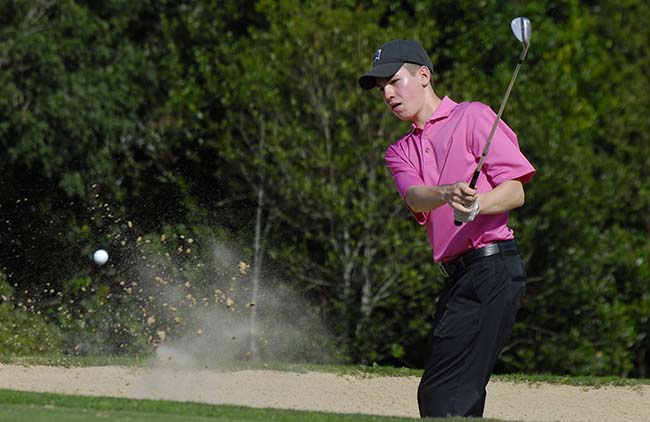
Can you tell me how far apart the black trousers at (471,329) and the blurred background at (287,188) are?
7290 mm

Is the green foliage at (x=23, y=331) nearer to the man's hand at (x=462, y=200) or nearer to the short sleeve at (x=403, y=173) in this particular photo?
the short sleeve at (x=403, y=173)

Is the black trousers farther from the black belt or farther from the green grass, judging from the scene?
the green grass

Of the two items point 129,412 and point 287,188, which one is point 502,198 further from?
point 287,188

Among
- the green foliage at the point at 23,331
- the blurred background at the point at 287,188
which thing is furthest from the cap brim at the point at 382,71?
the blurred background at the point at 287,188

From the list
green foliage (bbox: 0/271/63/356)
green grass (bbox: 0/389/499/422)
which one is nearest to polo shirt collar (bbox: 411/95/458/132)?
green grass (bbox: 0/389/499/422)

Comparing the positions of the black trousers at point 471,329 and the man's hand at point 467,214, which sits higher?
the man's hand at point 467,214

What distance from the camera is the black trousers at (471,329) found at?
484 cm

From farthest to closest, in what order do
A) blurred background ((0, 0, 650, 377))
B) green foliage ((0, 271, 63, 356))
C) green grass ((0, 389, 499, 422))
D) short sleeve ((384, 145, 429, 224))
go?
blurred background ((0, 0, 650, 377)) → green foliage ((0, 271, 63, 356)) → short sleeve ((384, 145, 429, 224)) → green grass ((0, 389, 499, 422))

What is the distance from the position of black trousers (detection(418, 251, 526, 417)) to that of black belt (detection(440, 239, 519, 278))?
16 mm

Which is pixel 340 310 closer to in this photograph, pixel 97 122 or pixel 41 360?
pixel 97 122

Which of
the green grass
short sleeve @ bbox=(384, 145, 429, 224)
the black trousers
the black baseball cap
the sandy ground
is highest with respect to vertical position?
the black baseball cap

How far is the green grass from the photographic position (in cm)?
475

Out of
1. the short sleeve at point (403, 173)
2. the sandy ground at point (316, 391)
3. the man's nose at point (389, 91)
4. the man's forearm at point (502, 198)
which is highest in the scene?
the man's nose at point (389, 91)

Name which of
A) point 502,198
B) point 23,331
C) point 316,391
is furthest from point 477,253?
point 23,331
